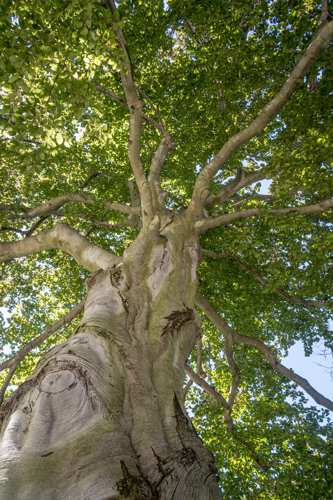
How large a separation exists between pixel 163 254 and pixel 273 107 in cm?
305

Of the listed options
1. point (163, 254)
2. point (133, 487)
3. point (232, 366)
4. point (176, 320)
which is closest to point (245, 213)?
point (163, 254)

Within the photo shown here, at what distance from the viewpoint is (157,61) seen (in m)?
8.70

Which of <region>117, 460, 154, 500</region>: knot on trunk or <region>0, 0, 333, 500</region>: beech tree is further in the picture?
<region>0, 0, 333, 500</region>: beech tree

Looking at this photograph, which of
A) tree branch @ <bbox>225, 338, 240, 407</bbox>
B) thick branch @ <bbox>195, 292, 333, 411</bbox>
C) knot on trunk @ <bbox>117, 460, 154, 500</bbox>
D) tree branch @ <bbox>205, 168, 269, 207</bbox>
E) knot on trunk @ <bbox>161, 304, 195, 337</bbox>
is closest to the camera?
knot on trunk @ <bbox>117, 460, 154, 500</bbox>

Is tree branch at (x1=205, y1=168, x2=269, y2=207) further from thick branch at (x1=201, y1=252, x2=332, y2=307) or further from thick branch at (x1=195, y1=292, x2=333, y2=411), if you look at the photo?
thick branch at (x1=195, y1=292, x2=333, y2=411)

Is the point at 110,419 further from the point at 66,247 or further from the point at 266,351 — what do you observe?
the point at 266,351

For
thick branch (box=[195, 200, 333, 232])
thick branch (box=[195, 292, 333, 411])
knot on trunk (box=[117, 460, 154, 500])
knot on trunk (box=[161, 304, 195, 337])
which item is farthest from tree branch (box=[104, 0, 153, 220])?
knot on trunk (box=[117, 460, 154, 500])

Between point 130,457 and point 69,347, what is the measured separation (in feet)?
3.22

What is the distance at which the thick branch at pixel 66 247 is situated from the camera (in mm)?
4648

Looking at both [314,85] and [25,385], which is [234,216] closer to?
[25,385]

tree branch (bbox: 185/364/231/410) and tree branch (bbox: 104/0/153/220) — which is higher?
tree branch (bbox: 104/0/153/220)

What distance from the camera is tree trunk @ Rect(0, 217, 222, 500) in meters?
1.52

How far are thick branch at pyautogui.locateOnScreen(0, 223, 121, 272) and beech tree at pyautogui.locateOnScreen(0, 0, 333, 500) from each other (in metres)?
0.03

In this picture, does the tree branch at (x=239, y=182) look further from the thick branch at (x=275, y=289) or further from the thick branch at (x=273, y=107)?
the thick branch at (x=273, y=107)
